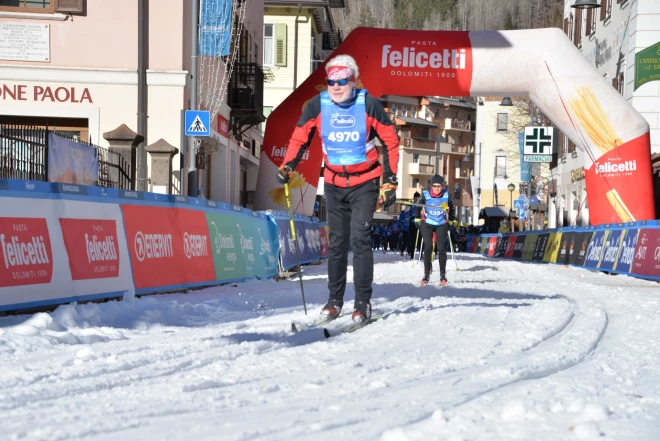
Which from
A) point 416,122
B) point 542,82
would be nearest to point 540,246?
point 542,82

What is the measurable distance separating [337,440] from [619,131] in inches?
723

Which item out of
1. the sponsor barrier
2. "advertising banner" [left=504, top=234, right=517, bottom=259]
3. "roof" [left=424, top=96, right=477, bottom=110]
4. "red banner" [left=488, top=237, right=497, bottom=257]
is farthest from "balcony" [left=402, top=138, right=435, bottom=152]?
the sponsor barrier

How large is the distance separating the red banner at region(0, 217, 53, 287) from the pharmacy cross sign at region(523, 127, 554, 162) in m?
30.7

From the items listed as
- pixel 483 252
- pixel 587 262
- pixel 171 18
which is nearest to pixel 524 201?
pixel 483 252

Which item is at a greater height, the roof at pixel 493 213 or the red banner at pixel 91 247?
the red banner at pixel 91 247

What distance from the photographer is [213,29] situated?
72.9ft

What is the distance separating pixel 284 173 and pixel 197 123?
10756 millimetres

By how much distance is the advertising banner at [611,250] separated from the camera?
2019 centimetres

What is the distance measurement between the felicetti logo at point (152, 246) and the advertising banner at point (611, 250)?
37.7ft

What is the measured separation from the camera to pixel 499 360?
585 cm

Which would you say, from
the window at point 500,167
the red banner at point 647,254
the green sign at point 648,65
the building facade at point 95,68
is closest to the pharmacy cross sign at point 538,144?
the green sign at point 648,65

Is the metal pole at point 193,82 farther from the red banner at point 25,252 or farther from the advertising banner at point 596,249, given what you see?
the red banner at point 25,252

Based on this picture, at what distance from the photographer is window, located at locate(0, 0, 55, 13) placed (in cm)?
2095

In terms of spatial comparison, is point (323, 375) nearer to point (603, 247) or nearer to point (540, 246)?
point (603, 247)
